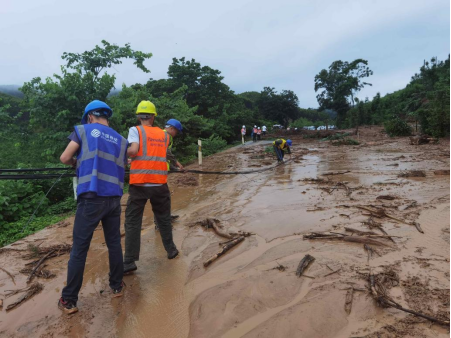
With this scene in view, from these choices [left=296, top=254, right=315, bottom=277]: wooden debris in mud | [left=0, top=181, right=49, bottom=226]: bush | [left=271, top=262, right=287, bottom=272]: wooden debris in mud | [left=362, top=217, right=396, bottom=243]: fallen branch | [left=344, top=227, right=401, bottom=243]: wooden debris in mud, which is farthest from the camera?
[left=0, top=181, right=49, bottom=226]: bush

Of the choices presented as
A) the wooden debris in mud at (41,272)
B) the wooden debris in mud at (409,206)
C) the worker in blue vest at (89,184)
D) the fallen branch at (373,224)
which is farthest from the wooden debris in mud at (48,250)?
the wooden debris in mud at (409,206)

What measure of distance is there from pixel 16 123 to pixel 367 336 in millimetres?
12273

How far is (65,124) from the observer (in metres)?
9.44

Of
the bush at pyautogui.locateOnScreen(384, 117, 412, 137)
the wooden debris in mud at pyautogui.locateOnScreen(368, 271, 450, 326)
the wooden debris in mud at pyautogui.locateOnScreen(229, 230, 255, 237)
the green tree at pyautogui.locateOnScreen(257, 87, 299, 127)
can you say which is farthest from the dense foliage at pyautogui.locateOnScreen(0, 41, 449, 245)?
the green tree at pyautogui.locateOnScreen(257, 87, 299, 127)

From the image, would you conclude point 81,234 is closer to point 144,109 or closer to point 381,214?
point 144,109

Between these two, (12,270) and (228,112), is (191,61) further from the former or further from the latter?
(12,270)

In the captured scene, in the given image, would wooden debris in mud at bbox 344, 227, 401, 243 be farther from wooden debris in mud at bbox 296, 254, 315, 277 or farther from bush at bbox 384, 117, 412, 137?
bush at bbox 384, 117, 412, 137

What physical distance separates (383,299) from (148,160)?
8.76 ft

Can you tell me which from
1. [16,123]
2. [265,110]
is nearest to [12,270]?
[16,123]

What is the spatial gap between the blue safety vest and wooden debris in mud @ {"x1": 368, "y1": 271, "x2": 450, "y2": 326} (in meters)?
2.48

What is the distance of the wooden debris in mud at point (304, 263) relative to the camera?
121 inches

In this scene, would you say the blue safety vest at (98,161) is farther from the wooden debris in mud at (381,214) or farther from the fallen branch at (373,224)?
the wooden debris in mud at (381,214)

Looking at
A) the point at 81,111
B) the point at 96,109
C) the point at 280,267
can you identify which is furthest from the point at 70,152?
the point at 81,111

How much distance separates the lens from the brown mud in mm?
2377
